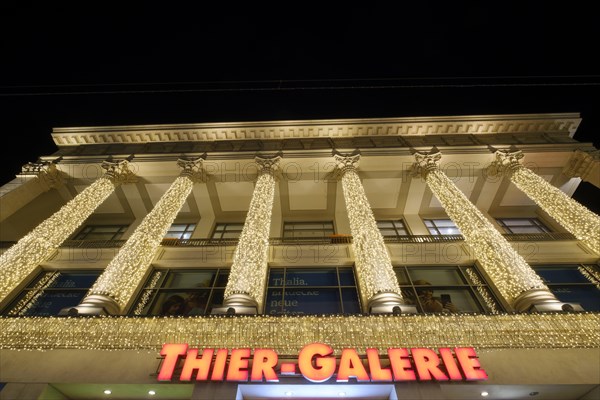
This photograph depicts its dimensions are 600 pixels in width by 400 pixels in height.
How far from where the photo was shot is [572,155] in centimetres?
1786

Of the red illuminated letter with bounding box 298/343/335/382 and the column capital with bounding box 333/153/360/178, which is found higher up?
the column capital with bounding box 333/153/360/178

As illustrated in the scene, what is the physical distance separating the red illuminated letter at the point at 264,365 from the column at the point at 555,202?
12999mm

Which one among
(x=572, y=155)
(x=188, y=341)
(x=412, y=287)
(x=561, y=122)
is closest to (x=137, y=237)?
(x=188, y=341)

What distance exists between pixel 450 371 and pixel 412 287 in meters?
6.60

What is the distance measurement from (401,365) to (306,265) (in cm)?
757

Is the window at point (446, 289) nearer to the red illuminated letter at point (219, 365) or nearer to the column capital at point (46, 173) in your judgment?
the red illuminated letter at point (219, 365)

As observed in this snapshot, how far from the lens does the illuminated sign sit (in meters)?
7.12

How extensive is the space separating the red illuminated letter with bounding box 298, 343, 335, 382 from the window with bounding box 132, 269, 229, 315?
6672 millimetres

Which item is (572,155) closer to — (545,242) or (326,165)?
(545,242)

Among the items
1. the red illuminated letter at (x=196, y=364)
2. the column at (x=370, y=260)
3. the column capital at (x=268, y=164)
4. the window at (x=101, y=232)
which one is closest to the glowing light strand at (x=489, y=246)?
the column at (x=370, y=260)

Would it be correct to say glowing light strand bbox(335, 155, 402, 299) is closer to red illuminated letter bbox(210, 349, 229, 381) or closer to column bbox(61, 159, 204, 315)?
red illuminated letter bbox(210, 349, 229, 381)

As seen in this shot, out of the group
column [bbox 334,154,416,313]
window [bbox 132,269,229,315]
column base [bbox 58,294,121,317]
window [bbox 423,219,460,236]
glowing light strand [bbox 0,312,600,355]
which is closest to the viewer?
glowing light strand [bbox 0,312,600,355]

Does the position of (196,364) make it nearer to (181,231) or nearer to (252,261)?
(252,261)

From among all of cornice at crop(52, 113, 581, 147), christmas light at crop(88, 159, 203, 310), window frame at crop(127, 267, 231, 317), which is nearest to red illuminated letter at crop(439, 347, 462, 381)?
window frame at crop(127, 267, 231, 317)
